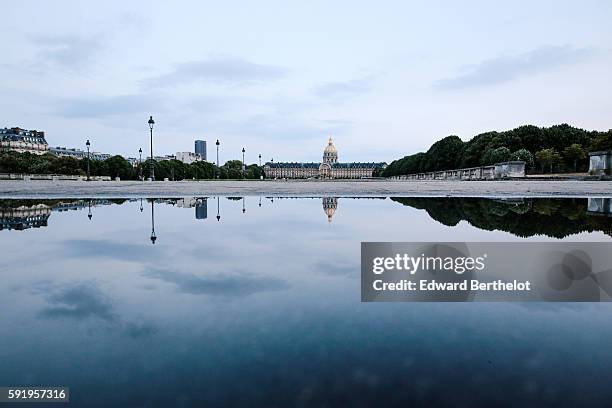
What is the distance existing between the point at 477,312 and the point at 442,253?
1.94 metres

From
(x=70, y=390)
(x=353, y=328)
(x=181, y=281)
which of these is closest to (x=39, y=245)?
(x=181, y=281)

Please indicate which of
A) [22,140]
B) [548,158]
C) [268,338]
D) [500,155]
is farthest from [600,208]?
[22,140]

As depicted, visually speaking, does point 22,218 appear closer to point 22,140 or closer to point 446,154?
point 446,154

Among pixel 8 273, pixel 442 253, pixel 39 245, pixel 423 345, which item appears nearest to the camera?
pixel 423 345

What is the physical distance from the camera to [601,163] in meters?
39.9

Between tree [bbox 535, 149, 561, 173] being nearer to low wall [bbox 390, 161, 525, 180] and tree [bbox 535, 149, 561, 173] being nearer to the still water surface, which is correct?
low wall [bbox 390, 161, 525, 180]

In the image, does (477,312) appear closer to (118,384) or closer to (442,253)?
(442,253)

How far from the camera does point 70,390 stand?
218 centimetres

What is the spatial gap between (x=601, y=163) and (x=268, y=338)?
4643 cm

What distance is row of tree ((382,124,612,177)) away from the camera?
66188mm

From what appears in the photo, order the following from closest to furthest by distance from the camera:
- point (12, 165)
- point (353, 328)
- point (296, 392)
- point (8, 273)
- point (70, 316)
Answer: point (296, 392) → point (353, 328) → point (70, 316) → point (8, 273) → point (12, 165)

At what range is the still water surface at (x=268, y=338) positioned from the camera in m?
2.16

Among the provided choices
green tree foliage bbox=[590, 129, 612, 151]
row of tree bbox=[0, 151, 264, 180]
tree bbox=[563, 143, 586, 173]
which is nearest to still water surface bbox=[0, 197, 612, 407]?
green tree foliage bbox=[590, 129, 612, 151]

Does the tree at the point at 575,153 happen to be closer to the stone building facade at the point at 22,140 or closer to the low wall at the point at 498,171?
the low wall at the point at 498,171
